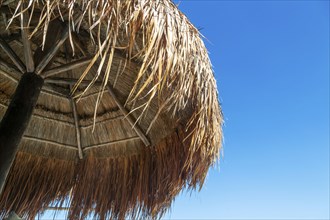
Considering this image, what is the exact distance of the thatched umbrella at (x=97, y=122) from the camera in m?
2.26

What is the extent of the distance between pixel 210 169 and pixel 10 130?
1.43 meters

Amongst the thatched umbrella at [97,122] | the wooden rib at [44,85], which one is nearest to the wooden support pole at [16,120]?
the thatched umbrella at [97,122]

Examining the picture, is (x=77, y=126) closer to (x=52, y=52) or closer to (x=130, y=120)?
(x=130, y=120)

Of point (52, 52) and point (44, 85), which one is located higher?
point (44, 85)

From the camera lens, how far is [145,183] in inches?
129

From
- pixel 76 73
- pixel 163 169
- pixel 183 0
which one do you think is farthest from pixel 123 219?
pixel 183 0

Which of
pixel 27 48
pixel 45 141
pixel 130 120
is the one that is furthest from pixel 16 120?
pixel 45 141

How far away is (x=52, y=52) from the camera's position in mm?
2361

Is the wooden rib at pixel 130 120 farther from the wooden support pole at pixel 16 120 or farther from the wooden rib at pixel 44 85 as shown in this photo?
the wooden support pole at pixel 16 120

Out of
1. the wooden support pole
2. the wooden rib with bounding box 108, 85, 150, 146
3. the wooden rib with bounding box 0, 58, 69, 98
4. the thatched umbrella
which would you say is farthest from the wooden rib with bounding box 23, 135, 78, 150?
the wooden support pole

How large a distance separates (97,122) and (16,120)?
4.10 ft

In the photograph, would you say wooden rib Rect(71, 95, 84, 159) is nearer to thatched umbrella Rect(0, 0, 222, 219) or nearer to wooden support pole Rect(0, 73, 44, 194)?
thatched umbrella Rect(0, 0, 222, 219)

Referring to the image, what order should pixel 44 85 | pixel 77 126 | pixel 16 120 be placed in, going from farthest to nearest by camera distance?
1. pixel 77 126
2. pixel 44 85
3. pixel 16 120

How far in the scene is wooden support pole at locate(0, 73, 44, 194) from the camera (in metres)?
2.17
